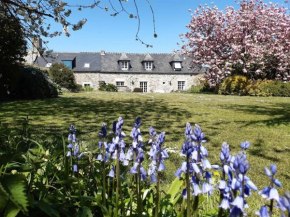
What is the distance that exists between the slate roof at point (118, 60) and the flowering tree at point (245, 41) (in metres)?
16.6

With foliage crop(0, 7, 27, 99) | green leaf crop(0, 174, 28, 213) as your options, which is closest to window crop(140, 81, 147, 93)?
foliage crop(0, 7, 27, 99)

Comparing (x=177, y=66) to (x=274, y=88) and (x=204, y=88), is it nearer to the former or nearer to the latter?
(x=204, y=88)

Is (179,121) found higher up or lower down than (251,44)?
lower down

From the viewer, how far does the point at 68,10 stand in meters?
5.79

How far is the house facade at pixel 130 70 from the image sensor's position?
43.4 metres

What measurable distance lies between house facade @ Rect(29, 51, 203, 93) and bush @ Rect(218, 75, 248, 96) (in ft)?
62.2

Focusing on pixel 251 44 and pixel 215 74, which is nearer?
pixel 251 44

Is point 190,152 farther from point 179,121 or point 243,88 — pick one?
point 243,88

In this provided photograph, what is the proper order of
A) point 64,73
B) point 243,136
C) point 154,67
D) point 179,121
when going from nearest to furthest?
point 243,136 < point 179,121 < point 64,73 < point 154,67

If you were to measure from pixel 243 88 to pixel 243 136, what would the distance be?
18.7 meters

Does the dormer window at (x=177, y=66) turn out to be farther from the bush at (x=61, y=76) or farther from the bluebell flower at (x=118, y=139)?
the bluebell flower at (x=118, y=139)

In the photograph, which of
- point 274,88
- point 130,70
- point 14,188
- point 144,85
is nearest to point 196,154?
point 14,188

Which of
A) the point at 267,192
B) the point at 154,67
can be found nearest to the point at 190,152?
the point at 267,192

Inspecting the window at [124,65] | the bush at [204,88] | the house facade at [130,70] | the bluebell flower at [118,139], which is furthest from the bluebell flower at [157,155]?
the window at [124,65]
